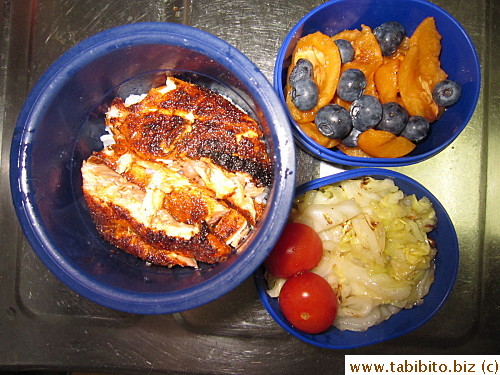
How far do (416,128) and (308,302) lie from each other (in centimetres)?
66

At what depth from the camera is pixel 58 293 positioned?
1548 millimetres

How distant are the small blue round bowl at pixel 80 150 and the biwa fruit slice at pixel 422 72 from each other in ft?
1.80

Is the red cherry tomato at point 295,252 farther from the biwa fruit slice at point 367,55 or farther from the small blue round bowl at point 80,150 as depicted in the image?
the biwa fruit slice at point 367,55

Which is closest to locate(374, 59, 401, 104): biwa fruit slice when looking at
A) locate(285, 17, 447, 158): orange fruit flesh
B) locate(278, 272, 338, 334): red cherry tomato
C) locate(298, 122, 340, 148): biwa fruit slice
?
locate(285, 17, 447, 158): orange fruit flesh

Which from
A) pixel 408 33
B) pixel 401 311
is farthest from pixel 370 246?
pixel 408 33

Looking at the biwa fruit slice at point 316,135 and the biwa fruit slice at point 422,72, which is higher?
the biwa fruit slice at point 422,72

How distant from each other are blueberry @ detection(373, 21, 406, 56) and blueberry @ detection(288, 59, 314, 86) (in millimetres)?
290

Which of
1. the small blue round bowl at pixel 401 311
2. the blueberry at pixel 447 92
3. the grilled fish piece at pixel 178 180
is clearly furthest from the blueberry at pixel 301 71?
the blueberry at pixel 447 92

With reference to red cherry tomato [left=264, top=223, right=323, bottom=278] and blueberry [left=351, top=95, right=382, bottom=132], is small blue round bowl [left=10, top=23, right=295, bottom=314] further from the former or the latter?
blueberry [left=351, top=95, right=382, bottom=132]

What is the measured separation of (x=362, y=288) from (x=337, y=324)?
0.50 feet

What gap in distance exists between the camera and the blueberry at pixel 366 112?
1.33 metres

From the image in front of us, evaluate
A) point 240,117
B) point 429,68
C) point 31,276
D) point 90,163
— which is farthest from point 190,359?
point 429,68

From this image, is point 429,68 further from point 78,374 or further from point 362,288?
point 78,374

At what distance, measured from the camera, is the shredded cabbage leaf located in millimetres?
1392
